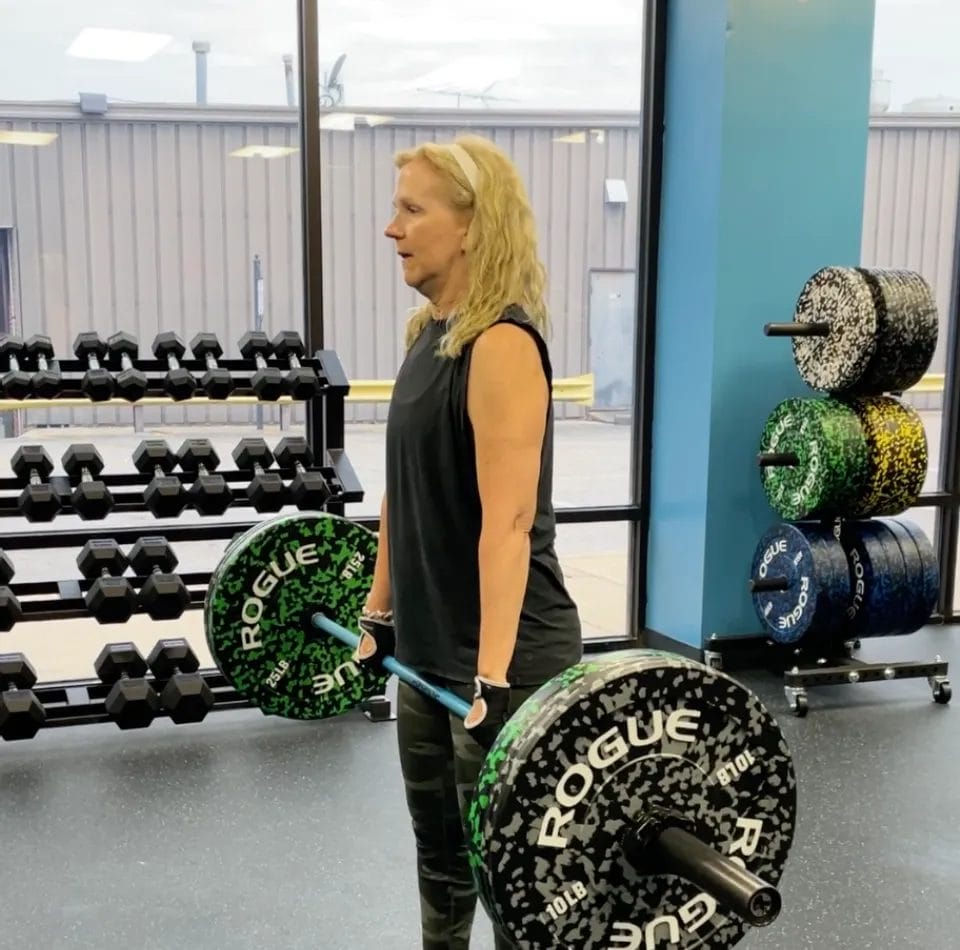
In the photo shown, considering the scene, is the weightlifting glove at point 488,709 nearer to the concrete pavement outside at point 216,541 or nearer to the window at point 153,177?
the concrete pavement outside at point 216,541

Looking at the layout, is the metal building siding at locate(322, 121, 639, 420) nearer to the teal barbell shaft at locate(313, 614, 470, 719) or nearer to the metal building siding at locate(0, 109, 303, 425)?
the metal building siding at locate(0, 109, 303, 425)

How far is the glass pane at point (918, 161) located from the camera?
154 inches

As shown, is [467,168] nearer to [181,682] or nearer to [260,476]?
[260,476]

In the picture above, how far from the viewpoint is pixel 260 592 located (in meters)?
1.80

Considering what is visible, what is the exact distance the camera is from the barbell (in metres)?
1.11

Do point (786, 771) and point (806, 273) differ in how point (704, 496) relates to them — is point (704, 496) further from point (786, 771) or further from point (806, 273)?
point (786, 771)

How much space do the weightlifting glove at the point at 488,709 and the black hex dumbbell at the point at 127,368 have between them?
6.30 feet

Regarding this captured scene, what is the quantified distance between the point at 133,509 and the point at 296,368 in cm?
58

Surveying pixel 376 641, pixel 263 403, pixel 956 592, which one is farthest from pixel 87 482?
pixel 956 592

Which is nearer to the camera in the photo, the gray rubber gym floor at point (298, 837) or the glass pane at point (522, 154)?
the gray rubber gym floor at point (298, 837)

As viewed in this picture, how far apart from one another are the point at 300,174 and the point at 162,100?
0.45 meters

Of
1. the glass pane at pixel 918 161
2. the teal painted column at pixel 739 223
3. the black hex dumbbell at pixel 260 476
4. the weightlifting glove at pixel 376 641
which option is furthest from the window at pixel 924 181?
the weightlifting glove at pixel 376 641

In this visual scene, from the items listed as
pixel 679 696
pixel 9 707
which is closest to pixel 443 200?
pixel 679 696

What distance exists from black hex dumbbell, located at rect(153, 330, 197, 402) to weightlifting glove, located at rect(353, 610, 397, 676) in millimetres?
1557
